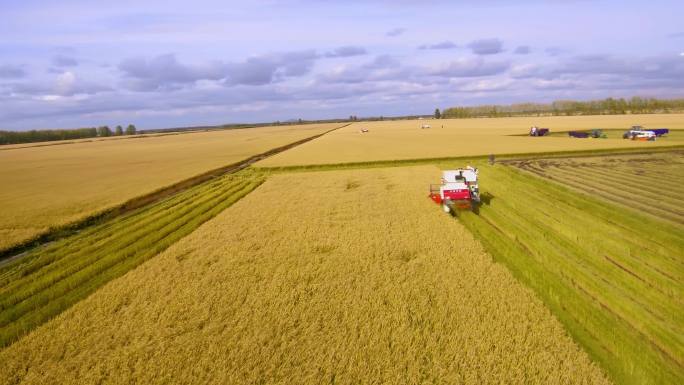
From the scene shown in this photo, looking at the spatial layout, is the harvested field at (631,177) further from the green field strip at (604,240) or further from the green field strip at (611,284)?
the green field strip at (611,284)

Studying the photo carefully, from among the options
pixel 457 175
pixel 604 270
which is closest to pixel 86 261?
pixel 457 175

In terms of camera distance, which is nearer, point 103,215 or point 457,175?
point 457,175

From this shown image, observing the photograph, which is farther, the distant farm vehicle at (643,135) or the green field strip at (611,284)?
the distant farm vehicle at (643,135)

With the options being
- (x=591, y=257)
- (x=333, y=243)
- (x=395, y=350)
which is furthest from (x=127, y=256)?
(x=591, y=257)

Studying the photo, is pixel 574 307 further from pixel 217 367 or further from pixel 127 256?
pixel 127 256

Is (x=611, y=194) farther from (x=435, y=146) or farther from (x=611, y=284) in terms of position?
(x=435, y=146)

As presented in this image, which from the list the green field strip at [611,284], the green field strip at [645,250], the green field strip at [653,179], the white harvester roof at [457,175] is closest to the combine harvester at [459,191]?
the white harvester roof at [457,175]

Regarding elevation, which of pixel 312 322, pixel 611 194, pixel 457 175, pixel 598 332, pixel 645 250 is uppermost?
pixel 457 175

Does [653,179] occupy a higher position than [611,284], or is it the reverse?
[653,179]
